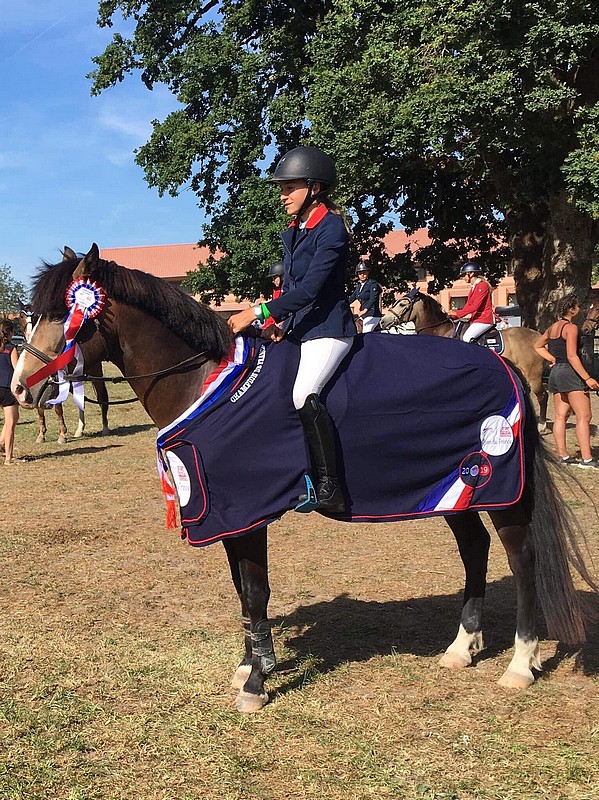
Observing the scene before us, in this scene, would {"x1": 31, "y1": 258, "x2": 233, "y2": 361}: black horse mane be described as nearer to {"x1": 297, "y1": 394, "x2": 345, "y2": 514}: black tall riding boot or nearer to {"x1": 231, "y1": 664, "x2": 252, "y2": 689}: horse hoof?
{"x1": 297, "y1": 394, "x2": 345, "y2": 514}: black tall riding boot

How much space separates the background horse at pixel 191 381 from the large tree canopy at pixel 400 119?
40.7 feet

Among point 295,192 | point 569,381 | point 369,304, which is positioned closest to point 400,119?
point 369,304

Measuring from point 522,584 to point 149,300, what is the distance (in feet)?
8.68

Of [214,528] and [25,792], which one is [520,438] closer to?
[214,528]

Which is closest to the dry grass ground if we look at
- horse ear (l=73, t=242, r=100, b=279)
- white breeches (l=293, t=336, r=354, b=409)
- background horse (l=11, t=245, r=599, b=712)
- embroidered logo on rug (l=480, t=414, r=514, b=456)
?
background horse (l=11, t=245, r=599, b=712)

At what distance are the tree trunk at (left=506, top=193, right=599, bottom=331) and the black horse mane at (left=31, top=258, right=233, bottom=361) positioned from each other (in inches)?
613

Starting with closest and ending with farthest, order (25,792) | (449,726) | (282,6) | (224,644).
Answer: (25,792), (449,726), (224,644), (282,6)

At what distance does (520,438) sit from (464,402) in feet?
1.31

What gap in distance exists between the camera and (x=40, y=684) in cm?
433

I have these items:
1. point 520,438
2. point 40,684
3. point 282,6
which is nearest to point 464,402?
point 520,438

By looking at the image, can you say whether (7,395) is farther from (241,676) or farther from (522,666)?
(522,666)

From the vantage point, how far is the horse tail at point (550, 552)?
450 centimetres

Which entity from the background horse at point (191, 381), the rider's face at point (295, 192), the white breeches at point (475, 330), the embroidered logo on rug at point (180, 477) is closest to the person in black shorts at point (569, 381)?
the white breeches at point (475, 330)

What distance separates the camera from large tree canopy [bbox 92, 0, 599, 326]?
51.1 feet
